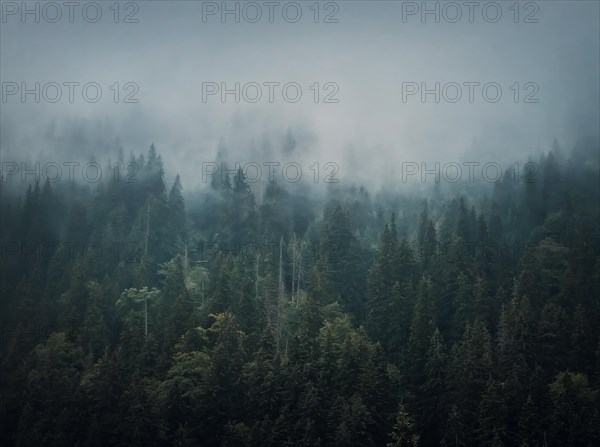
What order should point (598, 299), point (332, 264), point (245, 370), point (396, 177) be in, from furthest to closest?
1. point (396, 177)
2. point (332, 264)
3. point (598, 299)
4. point (245, 370)

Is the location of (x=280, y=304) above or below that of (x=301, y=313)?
above

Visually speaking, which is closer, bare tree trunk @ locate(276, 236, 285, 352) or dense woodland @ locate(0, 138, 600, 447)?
dense woodland @ locate(0, 138, 600, 447)

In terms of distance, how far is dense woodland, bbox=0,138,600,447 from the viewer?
268 feet

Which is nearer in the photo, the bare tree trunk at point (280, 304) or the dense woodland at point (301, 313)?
the dense woodland at point (301, 313)

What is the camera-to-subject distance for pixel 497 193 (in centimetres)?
13462

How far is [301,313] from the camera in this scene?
100125mm

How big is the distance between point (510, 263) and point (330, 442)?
40684 millimetres

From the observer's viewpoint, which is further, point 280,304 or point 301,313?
point 280,304

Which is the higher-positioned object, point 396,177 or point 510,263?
point 396,177

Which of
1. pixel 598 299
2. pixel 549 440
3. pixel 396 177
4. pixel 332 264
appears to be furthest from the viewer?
pixel 396 177

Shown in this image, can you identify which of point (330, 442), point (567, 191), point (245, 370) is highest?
point (567, 191)

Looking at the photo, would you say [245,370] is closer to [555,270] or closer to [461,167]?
[555,270]

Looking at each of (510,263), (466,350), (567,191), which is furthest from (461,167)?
(466,350)

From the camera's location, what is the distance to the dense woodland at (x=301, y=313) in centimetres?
8162
